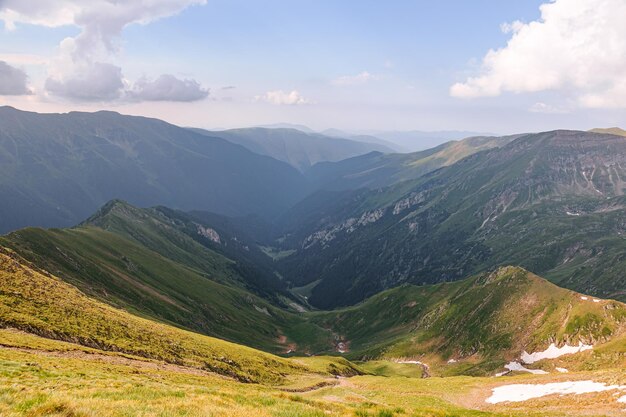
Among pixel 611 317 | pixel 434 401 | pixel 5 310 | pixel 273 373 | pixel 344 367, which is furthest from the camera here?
pixel 611 317

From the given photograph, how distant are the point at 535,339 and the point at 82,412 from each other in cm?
13950

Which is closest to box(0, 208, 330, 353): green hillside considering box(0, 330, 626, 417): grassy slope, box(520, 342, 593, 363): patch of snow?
box(0, 330, 626, 417): grassy slope

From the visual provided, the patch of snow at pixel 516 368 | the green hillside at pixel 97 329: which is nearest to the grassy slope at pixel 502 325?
the patch of snow at pixel 516 368

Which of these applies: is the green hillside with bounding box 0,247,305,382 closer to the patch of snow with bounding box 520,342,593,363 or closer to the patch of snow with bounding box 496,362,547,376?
the patch of snow with bounding box 496,362,547,376

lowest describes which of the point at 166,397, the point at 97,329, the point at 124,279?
the point at 124,279

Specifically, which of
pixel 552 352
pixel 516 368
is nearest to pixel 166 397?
pixel 516 368

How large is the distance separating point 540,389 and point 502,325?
9879 cm

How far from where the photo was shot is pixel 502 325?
142625mm

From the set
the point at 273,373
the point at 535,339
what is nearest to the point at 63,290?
the point at 273,373

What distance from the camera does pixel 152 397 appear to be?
75.3 ft

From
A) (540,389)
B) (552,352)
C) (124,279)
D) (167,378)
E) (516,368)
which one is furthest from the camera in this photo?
(124,279)

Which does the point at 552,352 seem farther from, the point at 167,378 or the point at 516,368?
the point at 167,378

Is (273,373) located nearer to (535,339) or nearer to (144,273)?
(535,339)

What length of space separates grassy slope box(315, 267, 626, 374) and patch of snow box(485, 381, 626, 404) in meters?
54.7
